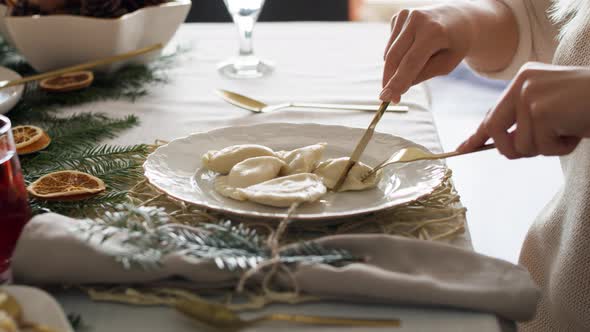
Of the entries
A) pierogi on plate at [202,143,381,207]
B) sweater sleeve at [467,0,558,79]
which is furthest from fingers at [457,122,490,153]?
sweater sleeve at [467,0,558,79]

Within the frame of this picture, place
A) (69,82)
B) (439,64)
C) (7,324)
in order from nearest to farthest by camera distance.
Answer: (7,324) < (439,64) < (69,82)

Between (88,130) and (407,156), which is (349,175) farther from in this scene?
(88,130)

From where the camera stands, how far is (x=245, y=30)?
1.23 m

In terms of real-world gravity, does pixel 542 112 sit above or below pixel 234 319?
above

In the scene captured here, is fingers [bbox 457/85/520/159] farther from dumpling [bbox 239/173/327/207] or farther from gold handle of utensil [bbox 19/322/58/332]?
gold handle of utensil [bbox 19/322/58/332]

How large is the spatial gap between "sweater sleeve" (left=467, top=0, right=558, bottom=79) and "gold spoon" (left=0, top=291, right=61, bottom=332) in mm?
900

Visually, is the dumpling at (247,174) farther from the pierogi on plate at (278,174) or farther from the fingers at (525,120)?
the fingers at (525,120)

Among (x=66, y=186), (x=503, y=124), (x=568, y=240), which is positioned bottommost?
(x=568, y=240)

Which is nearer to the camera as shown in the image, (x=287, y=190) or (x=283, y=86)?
(x=287, y=190)

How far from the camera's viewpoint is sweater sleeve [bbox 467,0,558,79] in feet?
3.61

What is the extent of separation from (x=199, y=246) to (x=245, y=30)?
2.43 ft

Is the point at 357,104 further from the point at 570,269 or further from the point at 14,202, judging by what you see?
the point at 14,202

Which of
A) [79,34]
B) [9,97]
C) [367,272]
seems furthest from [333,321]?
[79,34]

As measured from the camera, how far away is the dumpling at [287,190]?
0.65 meters
